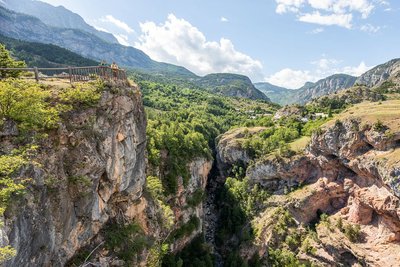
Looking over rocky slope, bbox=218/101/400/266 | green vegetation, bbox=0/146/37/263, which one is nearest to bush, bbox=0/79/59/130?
green vegetation, bbox=0/146/37/263

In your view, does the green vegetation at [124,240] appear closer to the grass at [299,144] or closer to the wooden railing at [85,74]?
the wooden railing at [85,74]

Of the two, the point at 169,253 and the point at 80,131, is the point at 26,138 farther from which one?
the point at 169,253

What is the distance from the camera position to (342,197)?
61031mm

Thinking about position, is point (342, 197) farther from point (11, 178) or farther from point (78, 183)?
point (11, 178)

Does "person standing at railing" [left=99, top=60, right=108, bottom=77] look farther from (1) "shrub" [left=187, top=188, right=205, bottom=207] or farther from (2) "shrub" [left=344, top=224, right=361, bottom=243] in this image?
(2) "shrub" [left=344, top=224, right=361, bottom=243]

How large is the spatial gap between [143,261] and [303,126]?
240 feet

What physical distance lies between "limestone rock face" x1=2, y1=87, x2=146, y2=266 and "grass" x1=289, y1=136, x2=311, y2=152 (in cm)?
4923

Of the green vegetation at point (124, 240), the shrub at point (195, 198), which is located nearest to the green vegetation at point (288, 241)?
the shrub at point (195, 198)

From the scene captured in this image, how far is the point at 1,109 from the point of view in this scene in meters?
18.6

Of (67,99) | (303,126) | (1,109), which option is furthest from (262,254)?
(1,109)

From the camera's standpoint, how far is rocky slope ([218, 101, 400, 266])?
49.7 meters

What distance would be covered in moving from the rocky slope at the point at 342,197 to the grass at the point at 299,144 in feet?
8.76

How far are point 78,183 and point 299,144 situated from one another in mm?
63322

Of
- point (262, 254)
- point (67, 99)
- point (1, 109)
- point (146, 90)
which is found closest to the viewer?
point (1, 109)
